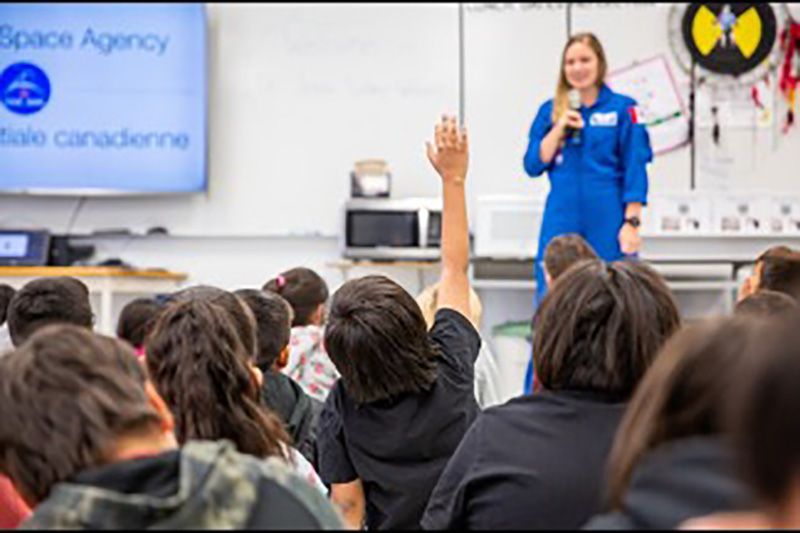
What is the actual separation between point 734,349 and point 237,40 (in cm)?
580

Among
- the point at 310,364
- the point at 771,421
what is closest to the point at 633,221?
the point at 310,364

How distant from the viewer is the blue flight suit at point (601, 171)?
168 inches

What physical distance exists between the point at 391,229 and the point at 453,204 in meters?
3.68

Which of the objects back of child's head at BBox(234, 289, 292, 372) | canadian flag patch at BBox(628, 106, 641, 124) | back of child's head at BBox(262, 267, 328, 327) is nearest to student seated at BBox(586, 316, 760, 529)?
back of child's head at BBox(234, 289, 292, 372)

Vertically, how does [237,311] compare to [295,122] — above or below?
below

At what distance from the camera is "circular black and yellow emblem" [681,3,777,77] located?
245 inches

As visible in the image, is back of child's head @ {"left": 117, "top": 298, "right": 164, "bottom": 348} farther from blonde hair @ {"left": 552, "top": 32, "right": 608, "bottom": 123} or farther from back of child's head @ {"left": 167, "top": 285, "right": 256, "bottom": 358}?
blonde hair @ {"left": 552, "top": 32, "right": 608, "bottom": 123}

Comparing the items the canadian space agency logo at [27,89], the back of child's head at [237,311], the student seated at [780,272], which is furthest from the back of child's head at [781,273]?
the canadian space agency logo at [27,89]

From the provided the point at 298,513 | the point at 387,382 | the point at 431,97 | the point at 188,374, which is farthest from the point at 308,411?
the point at 431,97

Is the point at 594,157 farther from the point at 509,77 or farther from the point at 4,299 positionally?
the point at 4,299

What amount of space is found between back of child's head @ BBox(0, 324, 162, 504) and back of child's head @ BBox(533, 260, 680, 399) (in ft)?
1.85

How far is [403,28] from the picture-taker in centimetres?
632

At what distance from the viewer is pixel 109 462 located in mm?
1008

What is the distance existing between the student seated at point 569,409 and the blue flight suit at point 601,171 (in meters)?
2.87
